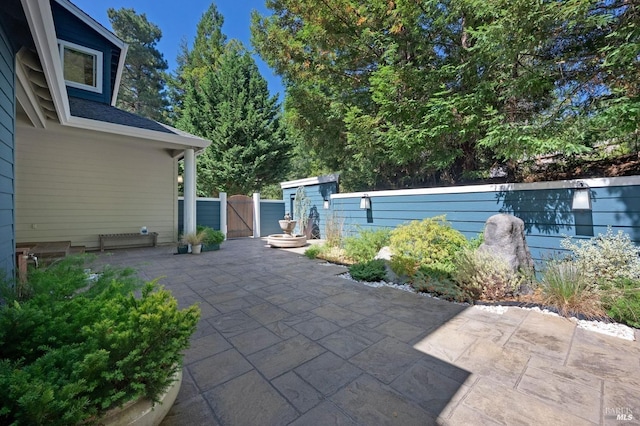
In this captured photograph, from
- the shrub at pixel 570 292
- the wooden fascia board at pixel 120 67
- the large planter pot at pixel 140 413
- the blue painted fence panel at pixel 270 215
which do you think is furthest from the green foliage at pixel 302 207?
the large planter pot at pixel 140 413

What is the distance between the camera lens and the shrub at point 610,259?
9.75ft

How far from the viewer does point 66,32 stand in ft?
21.3

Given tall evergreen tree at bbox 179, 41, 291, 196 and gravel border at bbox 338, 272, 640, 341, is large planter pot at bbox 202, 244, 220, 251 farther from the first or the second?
tall evergreen tree at bbox 179, 41, 291, 196

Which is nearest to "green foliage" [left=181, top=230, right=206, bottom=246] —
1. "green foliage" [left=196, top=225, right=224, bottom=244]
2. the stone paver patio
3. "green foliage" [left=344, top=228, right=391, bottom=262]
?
"green foliage" [left=196, top=225, right=224, bottom=244]

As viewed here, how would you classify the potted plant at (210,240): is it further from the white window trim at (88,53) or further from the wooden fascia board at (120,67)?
the wooden fascia board at (120,67)

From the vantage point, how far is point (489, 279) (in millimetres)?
3381

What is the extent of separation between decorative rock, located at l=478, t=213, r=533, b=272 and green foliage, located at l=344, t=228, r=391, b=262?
82.2 inches

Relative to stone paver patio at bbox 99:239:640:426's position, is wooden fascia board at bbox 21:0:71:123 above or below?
above

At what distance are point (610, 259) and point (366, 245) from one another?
338 cm

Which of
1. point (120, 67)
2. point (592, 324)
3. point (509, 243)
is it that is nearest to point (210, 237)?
point (120, 67)

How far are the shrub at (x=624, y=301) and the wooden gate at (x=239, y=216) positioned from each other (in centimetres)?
952

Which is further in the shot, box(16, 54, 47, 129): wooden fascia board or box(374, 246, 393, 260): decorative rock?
box(374, 246, 393, 260): decorative rock

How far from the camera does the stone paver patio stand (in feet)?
5.04

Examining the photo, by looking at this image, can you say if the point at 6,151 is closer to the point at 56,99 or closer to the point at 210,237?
the point at 56,99
